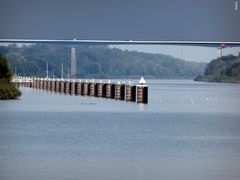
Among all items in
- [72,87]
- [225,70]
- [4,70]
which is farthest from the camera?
[225,70]

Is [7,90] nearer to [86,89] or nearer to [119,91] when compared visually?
[119,91]

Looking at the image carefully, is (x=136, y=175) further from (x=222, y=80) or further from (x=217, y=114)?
(x=222, y=80)

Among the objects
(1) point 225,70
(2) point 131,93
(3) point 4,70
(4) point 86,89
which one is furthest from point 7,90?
(1) point 225,70

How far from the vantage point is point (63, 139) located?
763 inches

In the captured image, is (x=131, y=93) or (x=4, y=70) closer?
(x=131, y=93)

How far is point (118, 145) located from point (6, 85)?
62.0ft

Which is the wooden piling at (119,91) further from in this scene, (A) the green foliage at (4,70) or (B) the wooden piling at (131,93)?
(A) the green foliage at (4,70)

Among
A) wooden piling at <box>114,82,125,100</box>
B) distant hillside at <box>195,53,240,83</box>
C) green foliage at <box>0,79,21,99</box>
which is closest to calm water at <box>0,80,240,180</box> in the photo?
green foliage at <box>0,79,21,99</box>

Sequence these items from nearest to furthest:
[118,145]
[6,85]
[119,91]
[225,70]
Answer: [118,145] → [6,85] → [119,91] → [225,70]

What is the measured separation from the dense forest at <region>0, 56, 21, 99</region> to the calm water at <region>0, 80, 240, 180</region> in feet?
20.9

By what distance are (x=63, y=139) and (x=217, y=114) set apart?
11.5 metres

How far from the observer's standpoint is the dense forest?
3684cm

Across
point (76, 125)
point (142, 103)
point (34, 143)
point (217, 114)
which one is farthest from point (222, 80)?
point (34, 143)

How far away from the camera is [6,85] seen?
36.7 meters
